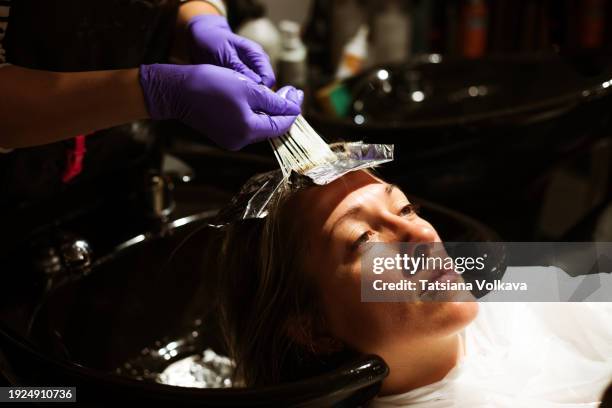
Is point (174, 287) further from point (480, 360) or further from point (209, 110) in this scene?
point (480, 360)

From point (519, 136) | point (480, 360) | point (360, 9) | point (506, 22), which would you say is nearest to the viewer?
point (480, 360)

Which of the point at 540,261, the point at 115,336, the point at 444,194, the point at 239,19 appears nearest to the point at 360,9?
the point at 239,19

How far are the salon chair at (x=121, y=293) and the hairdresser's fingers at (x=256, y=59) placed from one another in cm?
30

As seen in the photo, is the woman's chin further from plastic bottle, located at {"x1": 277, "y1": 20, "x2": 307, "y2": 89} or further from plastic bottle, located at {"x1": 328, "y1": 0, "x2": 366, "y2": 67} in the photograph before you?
plastic bottle, located at {"x1": 328, "y1": 0, "x2": 366, "y2": 67}

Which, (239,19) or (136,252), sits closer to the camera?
(136,252)

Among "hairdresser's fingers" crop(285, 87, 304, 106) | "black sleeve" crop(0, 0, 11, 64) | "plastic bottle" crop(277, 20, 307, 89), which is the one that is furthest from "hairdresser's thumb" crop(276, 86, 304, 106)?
"plastic bottle" crop(277, 20, 307, 89)

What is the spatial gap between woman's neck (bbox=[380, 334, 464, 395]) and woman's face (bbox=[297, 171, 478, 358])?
16 mm

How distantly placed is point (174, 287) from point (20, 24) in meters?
0.56

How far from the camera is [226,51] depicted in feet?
3.67

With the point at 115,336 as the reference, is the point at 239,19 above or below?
above

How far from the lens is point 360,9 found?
80.3 inches

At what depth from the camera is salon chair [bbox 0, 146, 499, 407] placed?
0.92m

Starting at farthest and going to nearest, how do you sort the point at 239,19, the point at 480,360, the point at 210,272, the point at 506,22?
the point at 506,22
the point at 239,19
the point at 210,272
the point at 480,360

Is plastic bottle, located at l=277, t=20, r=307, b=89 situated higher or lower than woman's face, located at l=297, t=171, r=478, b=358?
higher
